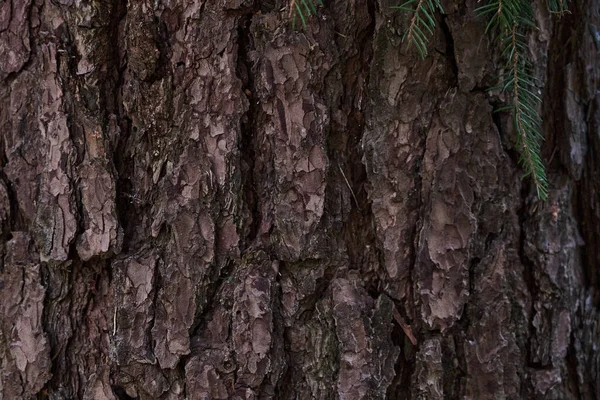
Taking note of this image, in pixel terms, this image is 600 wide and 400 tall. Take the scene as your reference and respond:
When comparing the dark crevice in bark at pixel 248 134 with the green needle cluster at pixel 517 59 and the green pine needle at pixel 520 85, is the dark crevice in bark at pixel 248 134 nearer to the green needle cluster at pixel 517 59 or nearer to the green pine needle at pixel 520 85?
the green needle cluster at pixel 517 59

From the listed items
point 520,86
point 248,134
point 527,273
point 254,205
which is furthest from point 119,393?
point 520,86

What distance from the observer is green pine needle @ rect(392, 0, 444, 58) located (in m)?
1.06

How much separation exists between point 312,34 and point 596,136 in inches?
28.8

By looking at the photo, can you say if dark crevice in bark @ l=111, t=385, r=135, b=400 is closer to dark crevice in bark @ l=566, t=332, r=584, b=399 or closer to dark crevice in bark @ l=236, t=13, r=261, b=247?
dark crevice in bark @ l=236, t=13, r=261, b=247

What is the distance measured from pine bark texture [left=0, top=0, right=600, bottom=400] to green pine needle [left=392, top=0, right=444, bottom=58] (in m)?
0.03

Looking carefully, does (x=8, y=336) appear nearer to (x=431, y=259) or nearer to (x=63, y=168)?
(x=63, y=168)

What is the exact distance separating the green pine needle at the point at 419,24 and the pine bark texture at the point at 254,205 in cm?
3

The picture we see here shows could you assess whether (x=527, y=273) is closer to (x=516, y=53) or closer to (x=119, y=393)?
(x=516, y=53)

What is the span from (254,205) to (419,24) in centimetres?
49

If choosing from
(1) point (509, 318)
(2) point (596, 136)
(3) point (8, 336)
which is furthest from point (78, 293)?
(2) point (596, 136)

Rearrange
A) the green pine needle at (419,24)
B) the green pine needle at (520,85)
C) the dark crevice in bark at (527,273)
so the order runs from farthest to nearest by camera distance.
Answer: the dark crevice in bark at (527,273) < the green pine needle at (520,85) < the green pine needle at (419,24)

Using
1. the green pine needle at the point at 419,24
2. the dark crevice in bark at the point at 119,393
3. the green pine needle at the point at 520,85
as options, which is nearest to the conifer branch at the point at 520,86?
the green pine needle at the point at 520,85

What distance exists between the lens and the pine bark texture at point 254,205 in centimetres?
118

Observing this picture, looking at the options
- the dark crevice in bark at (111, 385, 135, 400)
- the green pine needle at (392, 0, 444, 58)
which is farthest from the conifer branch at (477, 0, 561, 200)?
the dark crevice in bark at (111, 385, 135, 400)
